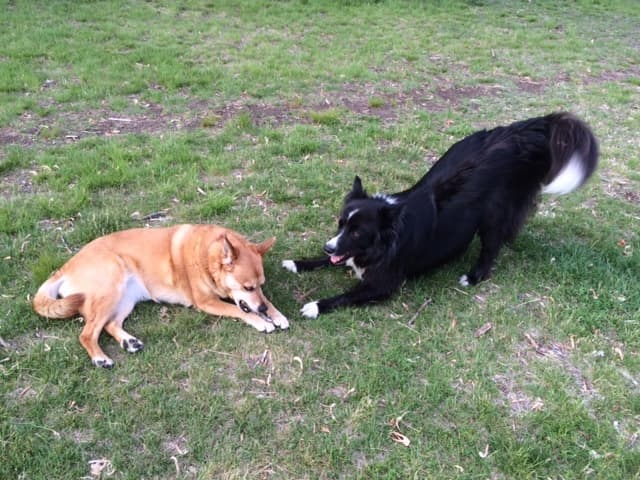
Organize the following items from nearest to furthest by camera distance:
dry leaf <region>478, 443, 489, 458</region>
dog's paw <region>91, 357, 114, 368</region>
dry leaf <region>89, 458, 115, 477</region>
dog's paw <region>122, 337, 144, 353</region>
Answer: dry leaf <region>89, 458, 115, 477</region> → dry leaf <region>478, 443, 489, 458</region> → dog's paw <region>91, 357, 114, 368</region> → dog's paw <region>122, 337, 144, 353</region>

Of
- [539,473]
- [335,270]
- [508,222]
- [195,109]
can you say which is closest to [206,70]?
[195,109]

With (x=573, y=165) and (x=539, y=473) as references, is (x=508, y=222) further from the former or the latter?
(x=539, y=473)

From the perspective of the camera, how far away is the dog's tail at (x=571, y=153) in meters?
3.80

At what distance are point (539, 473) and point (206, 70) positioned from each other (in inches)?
283

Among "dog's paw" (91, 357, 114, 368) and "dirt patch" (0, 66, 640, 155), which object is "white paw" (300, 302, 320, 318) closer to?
"dog's paw" (91, 357, 114, 368)

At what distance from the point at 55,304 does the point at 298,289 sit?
64.9 inches

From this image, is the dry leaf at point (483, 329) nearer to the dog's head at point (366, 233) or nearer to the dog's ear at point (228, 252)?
the dog's head at point (366, 233)

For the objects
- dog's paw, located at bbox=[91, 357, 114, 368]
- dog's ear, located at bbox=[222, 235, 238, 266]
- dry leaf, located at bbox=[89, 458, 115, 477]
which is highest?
dog's ear, located at bbox=[222, 235, 238, 266]

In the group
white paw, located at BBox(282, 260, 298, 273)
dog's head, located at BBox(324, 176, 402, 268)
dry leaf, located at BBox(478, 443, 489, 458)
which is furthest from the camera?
white paw, located at BBox(282, 260, 298, 273)

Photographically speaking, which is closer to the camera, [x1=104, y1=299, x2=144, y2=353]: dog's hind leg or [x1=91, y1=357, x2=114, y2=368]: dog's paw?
[x1=91, y1=357, x2=114, y2=368]: dog's paw

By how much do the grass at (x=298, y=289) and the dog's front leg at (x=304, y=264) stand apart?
89 millimetres

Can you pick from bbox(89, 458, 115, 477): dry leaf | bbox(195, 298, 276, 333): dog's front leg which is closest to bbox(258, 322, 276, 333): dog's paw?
bbox(195, 298, 276, 333): dog's front leg

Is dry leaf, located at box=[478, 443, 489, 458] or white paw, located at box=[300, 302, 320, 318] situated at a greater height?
white paw, located at box=[300, 302, 320, 318]

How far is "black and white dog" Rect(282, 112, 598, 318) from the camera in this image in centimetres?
364
